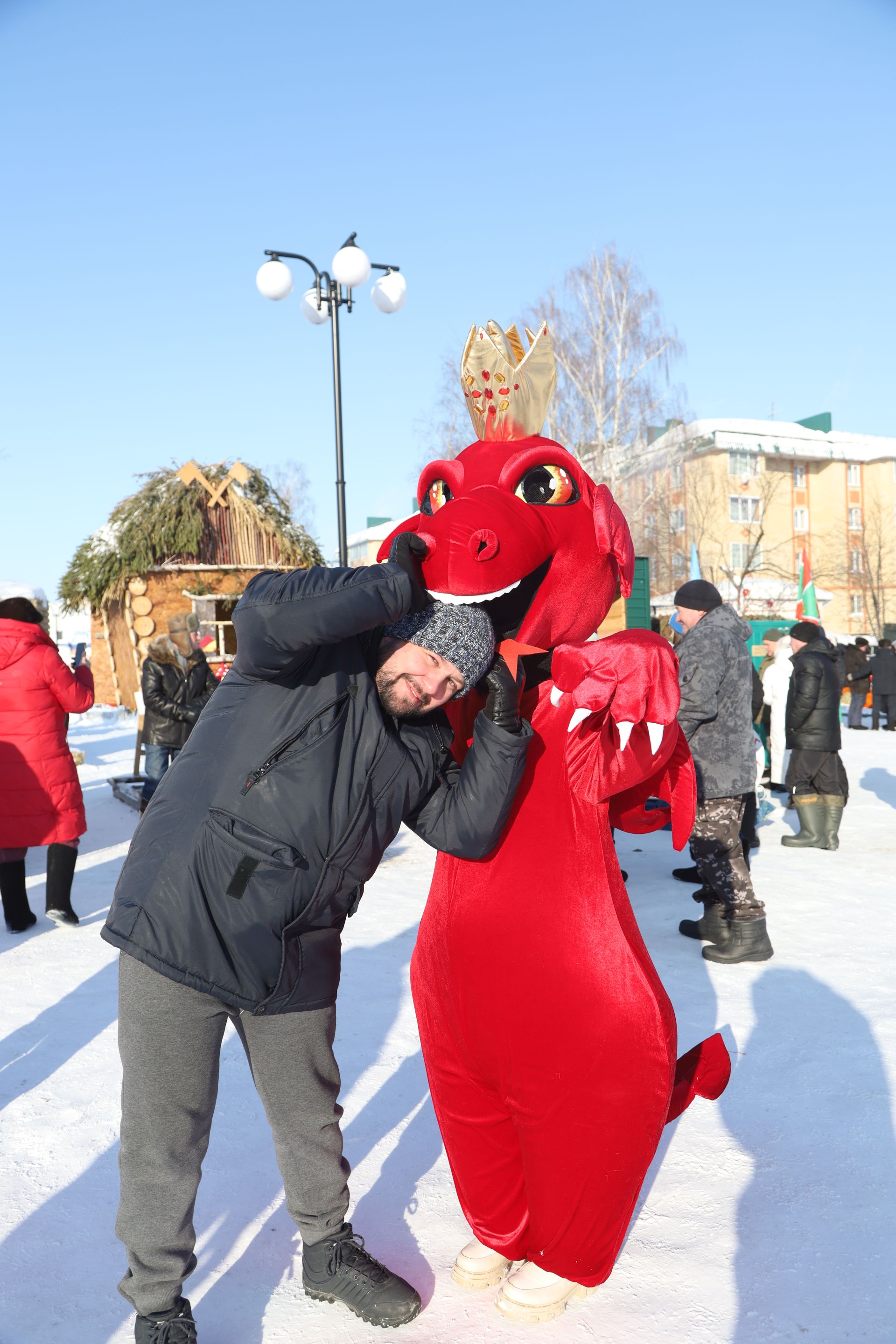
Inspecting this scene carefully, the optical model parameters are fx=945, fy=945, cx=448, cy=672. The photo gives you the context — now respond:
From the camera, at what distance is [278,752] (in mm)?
1782

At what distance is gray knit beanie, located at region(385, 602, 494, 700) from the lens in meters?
1.76

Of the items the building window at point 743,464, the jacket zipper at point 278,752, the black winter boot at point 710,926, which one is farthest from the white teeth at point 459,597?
the building window at point 743,464

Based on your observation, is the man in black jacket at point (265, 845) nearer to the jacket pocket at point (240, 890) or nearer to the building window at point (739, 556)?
the jacket pocket at point (240, 890)

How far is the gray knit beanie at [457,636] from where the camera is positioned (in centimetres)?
176

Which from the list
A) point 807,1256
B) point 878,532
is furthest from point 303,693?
point 878,532

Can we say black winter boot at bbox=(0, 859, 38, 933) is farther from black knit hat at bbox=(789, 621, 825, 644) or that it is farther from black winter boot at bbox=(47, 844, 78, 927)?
black knit hat at bbox=(789, 621, 825, 644)

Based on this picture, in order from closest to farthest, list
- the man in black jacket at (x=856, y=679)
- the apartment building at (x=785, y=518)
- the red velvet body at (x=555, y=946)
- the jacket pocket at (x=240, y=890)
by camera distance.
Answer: the jacket pocket at (x=240, y=890) → the red velvet body at (x=555, y=946) → the man in black jacket at (x=856, y=679) → the apartment building at (x=785, y=518)

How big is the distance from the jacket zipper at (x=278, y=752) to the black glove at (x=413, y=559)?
0.81 ft

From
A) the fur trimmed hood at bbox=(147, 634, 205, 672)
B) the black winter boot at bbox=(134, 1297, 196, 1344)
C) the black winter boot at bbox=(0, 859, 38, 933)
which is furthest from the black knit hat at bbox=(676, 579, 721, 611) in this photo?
the black winter boot at bbox=(134, 1297, 196, 1344)

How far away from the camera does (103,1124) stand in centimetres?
293

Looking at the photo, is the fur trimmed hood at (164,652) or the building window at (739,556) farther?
the building window at (739,556)

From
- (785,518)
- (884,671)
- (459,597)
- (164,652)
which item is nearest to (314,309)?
(164,652)

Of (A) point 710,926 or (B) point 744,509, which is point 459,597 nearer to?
(A) point 710,926

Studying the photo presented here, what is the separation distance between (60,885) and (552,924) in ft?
12.5
